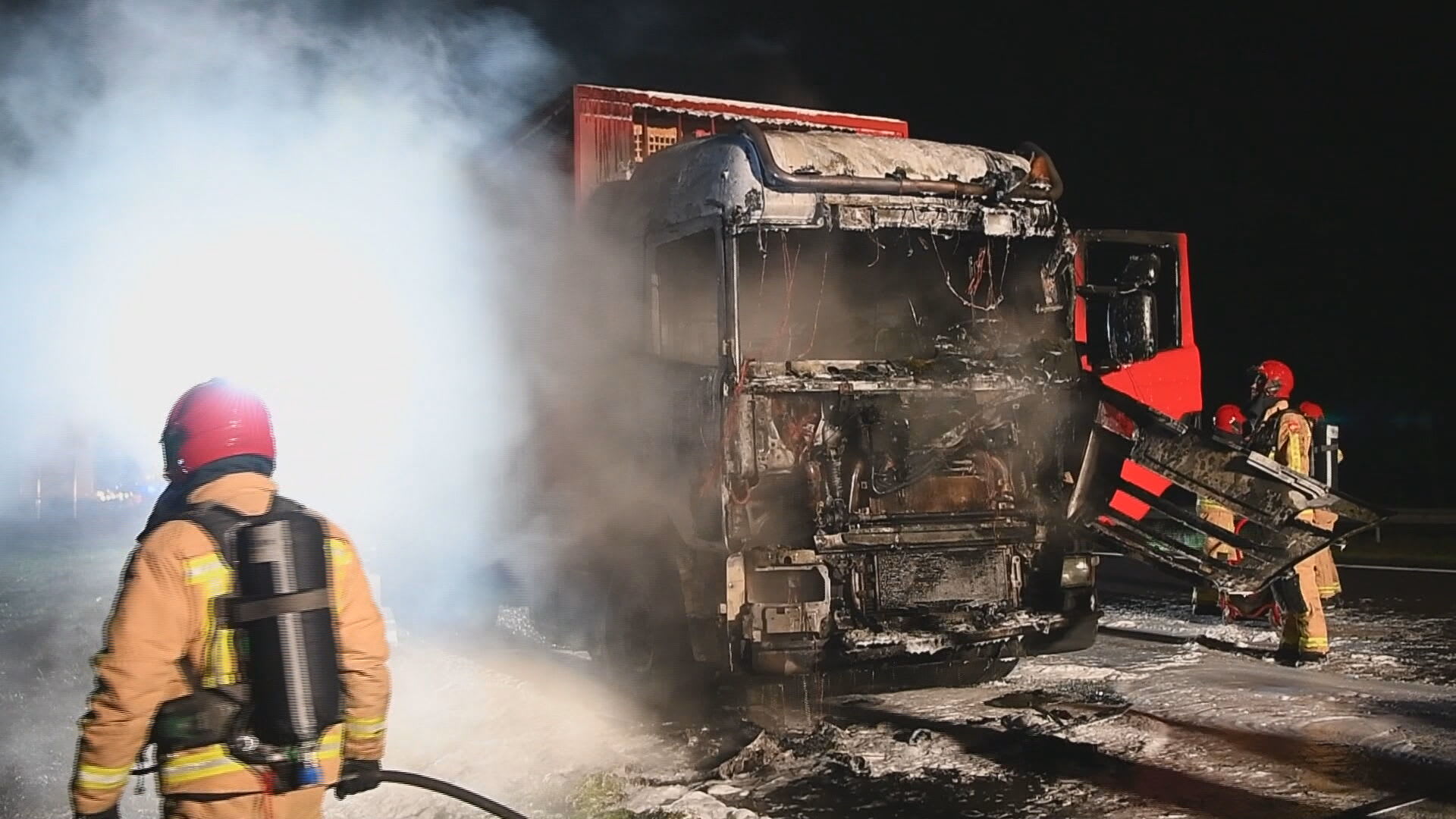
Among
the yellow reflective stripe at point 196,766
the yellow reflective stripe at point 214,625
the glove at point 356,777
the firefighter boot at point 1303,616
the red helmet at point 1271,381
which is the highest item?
the red helmet at point 1271,381

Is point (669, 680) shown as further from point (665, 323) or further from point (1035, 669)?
point (1035, 669)

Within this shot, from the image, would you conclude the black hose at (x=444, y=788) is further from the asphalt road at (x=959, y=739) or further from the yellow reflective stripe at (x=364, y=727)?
the asphalt road at (x=959, y=739)

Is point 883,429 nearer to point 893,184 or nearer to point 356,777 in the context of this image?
point 893,184

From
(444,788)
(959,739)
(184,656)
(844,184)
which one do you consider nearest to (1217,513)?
(959,739)

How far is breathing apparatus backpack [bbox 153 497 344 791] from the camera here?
2602mm

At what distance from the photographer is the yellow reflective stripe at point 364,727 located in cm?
287

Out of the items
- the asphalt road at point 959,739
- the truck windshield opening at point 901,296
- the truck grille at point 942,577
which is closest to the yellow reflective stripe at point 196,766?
the asphalt road at point 959,739

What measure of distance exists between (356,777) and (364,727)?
0.12 metres

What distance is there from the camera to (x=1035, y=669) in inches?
290

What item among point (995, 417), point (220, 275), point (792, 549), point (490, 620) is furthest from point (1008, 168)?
point (220, 275)

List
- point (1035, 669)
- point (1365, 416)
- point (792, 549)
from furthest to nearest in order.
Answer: point (1365, 416), point (1035, 669), point (792, 549)

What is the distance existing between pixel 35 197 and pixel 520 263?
379cm

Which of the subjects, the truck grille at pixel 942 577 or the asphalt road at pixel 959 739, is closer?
the asphalt road at pixel 959 739

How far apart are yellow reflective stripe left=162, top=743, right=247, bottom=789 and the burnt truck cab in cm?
313
